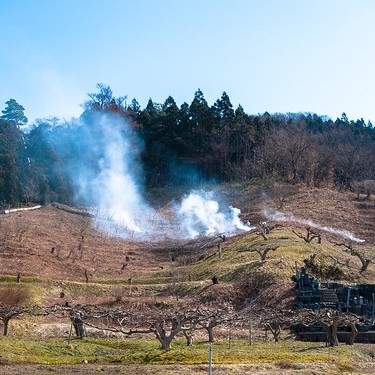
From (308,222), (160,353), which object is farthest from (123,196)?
(160,353)

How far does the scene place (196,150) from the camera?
321ft

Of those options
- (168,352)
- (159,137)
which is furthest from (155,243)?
(168,352)

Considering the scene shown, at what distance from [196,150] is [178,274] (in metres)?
46.6

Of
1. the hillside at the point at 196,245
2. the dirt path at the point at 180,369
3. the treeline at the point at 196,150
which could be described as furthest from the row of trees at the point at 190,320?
the treeline at the point at 196,150

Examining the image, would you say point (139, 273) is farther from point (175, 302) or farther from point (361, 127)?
point (361, 127)

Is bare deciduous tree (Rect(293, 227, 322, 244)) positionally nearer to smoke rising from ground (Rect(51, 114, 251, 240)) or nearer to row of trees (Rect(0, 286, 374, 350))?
smoke rising from ground (Rect(51, 114, 251, 240))

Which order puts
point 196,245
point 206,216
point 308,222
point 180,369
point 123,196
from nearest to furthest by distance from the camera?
point 180,369 → point 196,245 → point 308,222 → point 206,216 → point 123,196

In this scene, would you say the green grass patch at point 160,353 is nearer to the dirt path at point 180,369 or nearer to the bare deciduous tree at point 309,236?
the dirt path at point 180,369

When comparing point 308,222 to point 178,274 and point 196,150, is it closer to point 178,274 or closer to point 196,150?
point 178,274

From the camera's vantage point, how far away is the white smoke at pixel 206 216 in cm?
7312

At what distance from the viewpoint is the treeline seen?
87938 millimetres

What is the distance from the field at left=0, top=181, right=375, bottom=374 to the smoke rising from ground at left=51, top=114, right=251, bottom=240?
2.91 metres

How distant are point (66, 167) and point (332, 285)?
61.2m

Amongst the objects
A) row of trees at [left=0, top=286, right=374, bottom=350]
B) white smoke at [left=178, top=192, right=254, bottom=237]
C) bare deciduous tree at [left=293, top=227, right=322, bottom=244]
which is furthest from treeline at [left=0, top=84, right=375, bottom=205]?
row of trees at [left=0, top=286, right=374, bottom=350]
